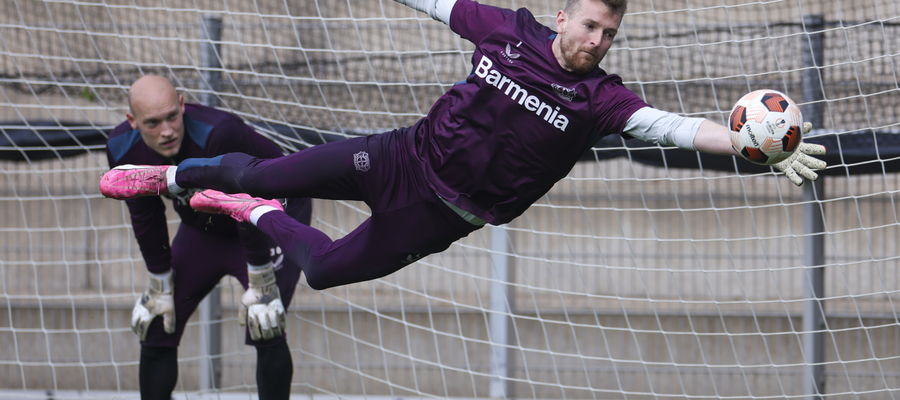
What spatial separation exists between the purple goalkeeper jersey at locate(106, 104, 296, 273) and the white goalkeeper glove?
0.19ft

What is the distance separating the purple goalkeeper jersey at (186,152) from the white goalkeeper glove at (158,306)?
59 millimetres

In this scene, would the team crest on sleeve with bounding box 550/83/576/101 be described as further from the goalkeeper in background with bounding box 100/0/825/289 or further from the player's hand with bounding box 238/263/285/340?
the player's hand with bounding box 238/263/285/340

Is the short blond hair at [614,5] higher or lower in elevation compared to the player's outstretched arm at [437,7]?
lower

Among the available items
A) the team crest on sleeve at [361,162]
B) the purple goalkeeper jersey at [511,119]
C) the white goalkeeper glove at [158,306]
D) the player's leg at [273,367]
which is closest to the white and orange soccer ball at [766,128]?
the purple goalkeeper jersey at [511,119]

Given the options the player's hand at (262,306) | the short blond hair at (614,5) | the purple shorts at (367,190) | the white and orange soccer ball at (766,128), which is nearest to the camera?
the white and orange soccer ball at (766,128)

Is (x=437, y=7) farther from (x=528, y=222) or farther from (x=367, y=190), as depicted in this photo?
(x=528, y=222)

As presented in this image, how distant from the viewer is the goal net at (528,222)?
510 cm

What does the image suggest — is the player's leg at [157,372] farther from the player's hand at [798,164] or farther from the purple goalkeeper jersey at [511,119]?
the player's hand at [798,164]

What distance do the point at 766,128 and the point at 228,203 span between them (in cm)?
220

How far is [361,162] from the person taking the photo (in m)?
3.68

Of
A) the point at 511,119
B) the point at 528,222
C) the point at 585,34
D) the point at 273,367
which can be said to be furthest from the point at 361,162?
the point at 528,222

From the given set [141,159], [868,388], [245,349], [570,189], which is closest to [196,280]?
[141,159]

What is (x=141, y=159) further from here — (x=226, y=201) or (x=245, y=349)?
(x=245, y=349)

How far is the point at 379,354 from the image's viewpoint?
22.6 feet
